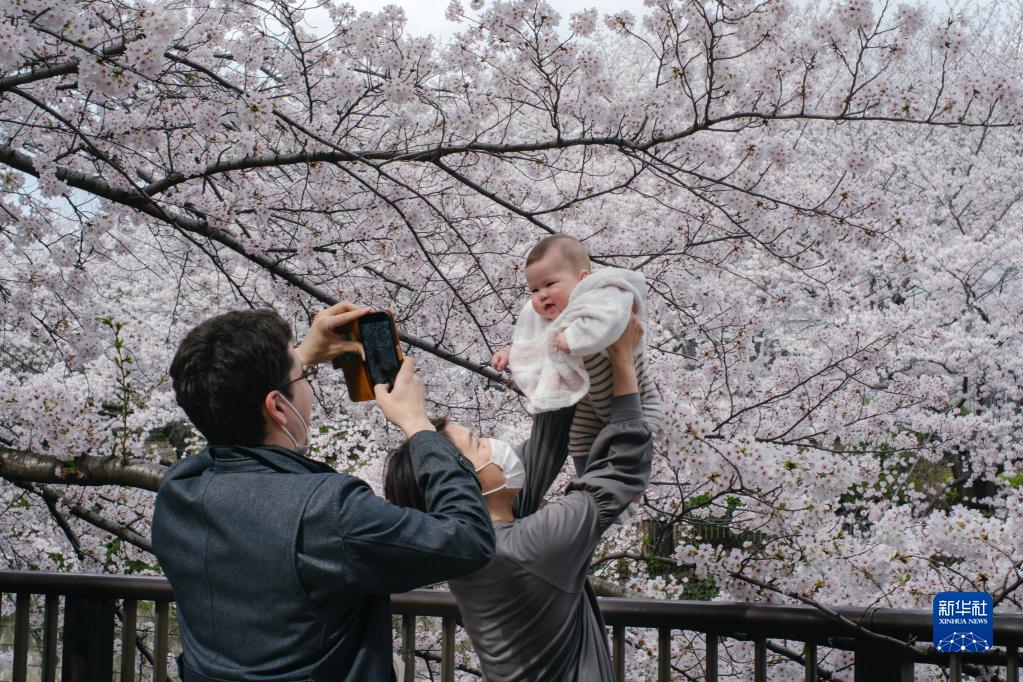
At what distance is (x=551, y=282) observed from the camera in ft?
6.43

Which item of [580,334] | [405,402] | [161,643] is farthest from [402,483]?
[161,643]

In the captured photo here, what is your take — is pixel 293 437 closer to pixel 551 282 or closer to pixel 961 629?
pixel 551 282

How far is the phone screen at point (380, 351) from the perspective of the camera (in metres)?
1.46

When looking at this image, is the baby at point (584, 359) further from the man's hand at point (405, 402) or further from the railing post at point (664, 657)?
the railing post at point (664, 657)

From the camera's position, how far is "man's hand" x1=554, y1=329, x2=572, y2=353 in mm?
1553

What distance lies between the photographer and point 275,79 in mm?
4414

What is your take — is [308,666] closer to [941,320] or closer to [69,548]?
[69,548]

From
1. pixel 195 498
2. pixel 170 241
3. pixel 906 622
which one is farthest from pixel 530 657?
pixel 170 241

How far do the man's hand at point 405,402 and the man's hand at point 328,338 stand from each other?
17cm

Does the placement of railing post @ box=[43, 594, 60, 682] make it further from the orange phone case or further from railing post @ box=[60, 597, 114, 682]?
the orange phone case

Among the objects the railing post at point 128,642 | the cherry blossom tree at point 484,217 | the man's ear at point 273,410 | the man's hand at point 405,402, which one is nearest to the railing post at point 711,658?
the cherry blossom tree at point 484,217

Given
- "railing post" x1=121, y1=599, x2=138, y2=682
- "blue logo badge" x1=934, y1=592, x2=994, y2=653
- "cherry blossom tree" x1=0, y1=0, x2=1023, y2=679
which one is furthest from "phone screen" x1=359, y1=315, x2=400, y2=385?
"railing post" x1=121, y1=599, x2=138, y2=682

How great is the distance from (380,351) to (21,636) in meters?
1.85

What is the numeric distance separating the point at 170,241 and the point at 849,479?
6.35 metres
